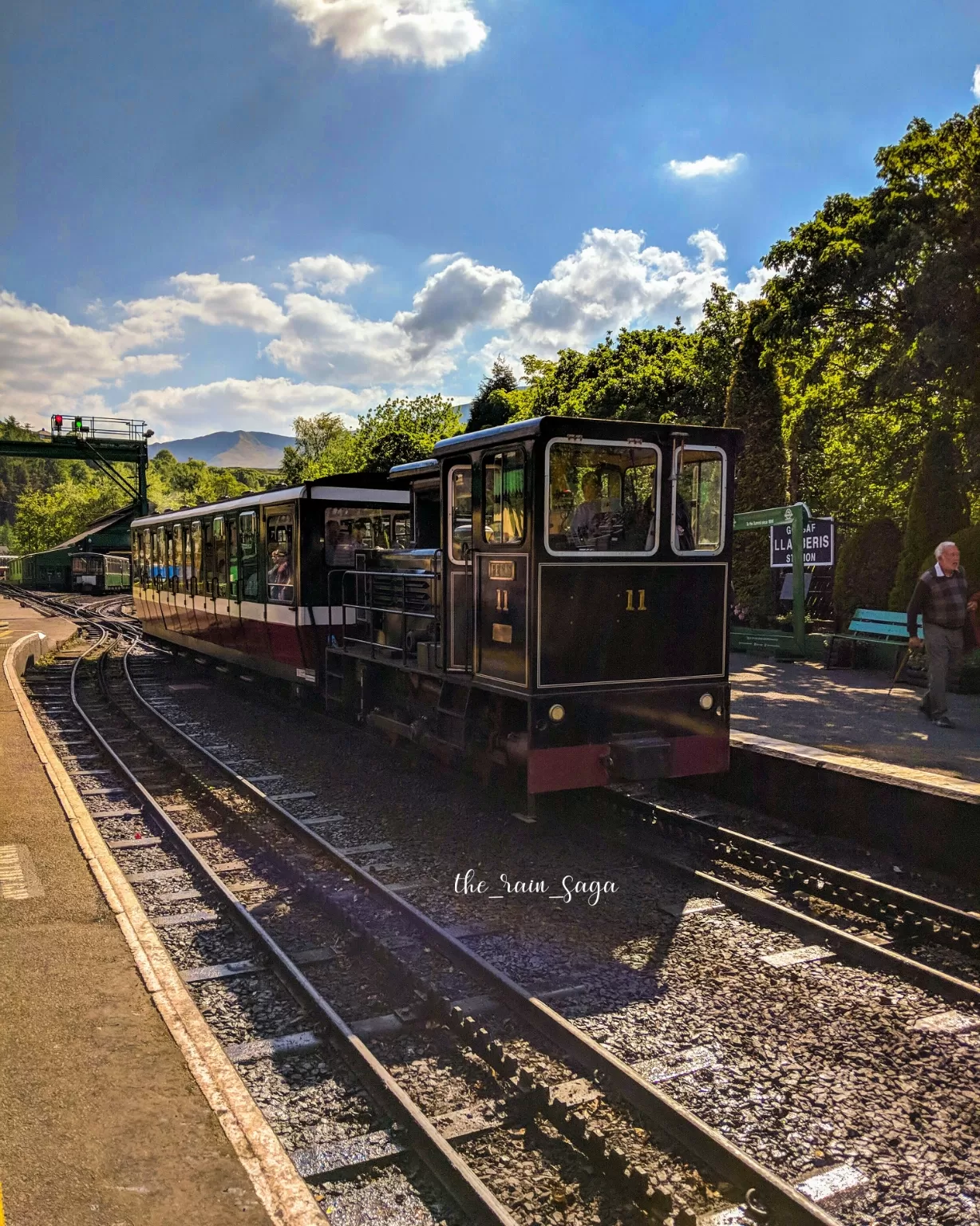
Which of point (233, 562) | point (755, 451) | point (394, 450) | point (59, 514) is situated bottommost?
point (233, 562)

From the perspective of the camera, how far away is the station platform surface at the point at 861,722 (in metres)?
8.27

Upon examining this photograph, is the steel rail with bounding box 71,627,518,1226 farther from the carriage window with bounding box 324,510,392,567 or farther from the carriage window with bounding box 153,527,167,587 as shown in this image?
the carriage window with bounding box 153,527,167,587

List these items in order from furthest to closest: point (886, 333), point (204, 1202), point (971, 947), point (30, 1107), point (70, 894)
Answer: point (886, 333)
point (70, 894)
point (971, 947)
point (30, 1107)
point (204, 1202)

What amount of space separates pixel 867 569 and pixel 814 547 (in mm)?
2250

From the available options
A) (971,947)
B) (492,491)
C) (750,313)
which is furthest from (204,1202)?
(750,313)

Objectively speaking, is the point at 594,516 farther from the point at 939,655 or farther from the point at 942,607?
the point at 939,655

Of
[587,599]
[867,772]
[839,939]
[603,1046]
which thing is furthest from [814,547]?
[603,1046]

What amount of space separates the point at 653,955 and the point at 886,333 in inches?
612

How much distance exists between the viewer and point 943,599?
32.1 ft

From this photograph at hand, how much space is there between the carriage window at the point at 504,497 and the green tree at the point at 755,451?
14.2 meters

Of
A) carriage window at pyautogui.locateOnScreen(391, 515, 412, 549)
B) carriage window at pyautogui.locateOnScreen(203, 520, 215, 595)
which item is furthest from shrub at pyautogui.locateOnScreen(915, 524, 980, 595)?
carriage window at pyautogui.locateOnScreen(203, 520, 215, 595)

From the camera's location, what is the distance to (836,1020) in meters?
4.58

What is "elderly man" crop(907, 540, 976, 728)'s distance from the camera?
384 inches

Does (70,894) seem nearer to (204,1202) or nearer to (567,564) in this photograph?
(204,1202)
